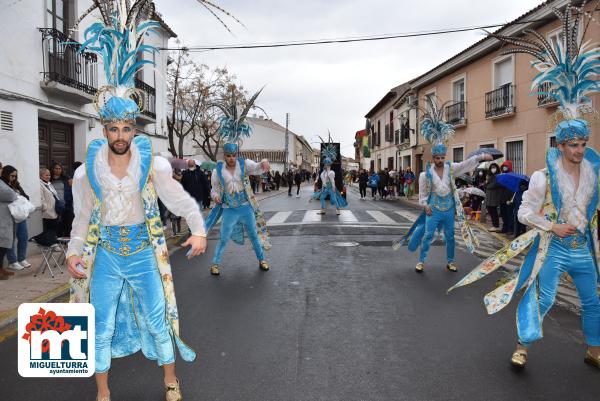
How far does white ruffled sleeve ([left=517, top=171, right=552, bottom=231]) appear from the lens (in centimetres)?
388

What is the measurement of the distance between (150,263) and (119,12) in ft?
5.78

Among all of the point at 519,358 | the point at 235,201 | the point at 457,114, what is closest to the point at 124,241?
the point at 519,358

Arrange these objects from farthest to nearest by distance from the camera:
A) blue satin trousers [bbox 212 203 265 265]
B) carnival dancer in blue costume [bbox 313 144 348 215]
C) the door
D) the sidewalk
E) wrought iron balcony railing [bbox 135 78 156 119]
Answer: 1. wrought iron balcony railing [bbox 135 78 156 119]
2. carnival dancer in blue costume [bbox 313 144 348 215]
3. the door
4. blue satin trousers [bbox 212 203 265 265]
5. the sidewalk

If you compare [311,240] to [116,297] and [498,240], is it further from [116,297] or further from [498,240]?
[116,297]

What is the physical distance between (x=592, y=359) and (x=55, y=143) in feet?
38.7

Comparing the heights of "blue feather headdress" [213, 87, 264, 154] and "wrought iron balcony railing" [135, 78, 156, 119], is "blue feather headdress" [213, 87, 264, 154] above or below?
below

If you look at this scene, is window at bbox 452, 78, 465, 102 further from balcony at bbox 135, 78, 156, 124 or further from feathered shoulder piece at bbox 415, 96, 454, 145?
feathered shoulder piece at bbox 415, 96, 454, 145

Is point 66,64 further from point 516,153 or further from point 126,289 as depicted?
point 516,153

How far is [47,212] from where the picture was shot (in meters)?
7.80

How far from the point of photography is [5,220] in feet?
22.8

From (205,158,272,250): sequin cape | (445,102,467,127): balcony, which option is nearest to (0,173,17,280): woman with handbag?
(205,158,272,250): sequin cape

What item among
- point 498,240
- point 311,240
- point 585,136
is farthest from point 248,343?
point 498,240

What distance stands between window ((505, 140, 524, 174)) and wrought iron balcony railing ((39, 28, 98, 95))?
1390 cm

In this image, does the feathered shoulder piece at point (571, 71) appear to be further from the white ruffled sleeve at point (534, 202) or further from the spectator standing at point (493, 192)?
the spectator standing at point (493, 192)
